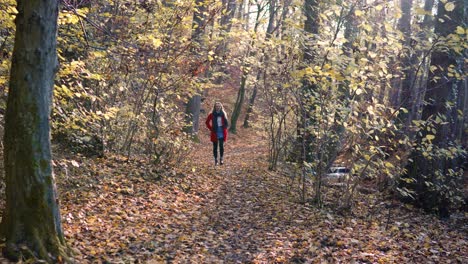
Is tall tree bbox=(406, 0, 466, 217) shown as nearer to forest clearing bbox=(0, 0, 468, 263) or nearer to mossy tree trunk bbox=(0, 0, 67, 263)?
forest clearing bbox=(0, 0, 468, 263)

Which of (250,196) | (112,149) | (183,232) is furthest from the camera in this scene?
(112,149)

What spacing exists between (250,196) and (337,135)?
237 centimetres

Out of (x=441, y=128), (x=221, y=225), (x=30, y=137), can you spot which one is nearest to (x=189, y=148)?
(x=221, y=225)

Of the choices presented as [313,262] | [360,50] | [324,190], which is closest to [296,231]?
[313,262]

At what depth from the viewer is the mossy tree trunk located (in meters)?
3.83

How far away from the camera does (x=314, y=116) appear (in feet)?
27.8

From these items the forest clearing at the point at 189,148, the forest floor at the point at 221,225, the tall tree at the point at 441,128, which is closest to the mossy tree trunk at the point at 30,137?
the forest clearing at the point at 189,148

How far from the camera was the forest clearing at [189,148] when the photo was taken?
400 cm

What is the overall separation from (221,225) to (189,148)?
3.69 meters

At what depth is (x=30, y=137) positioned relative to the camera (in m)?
3.91

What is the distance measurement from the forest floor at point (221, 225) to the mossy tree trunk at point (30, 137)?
0.75m

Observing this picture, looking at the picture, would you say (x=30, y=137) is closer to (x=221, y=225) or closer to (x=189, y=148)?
(x=221, y=225)

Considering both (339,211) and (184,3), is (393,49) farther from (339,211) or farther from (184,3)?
(184,3)

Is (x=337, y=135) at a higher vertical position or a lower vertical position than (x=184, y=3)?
lower
